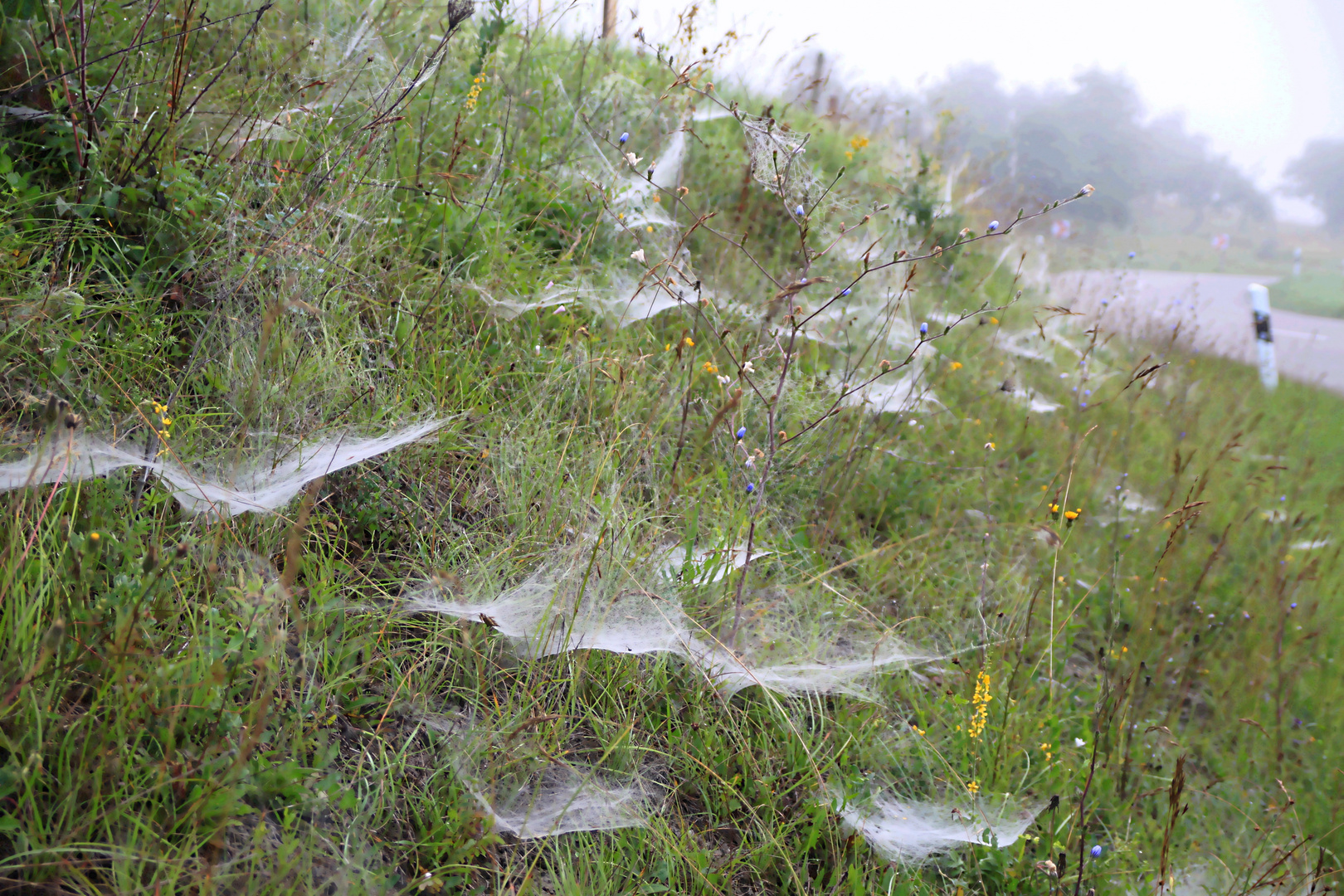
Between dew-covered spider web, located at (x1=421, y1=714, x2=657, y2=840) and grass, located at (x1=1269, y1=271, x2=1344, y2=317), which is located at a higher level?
dew-covered spider web, located at (x1=421, y1=714, x2=657, y2=840)

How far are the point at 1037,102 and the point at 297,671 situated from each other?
45858mm

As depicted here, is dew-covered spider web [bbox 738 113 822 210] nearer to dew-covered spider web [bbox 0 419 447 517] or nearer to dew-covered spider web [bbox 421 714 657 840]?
dew-covered spider web [bbox 0 419 447 517]

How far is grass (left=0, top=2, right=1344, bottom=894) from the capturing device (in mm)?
1301

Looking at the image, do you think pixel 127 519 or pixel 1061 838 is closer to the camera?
pixel 127 519

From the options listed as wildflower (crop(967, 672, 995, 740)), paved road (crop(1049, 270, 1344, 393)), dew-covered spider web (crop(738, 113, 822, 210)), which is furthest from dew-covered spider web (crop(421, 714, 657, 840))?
paved road (crop(1049, 270, 1344, 393))

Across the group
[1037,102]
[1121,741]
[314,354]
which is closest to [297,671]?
[314,354]

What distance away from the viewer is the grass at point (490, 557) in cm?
130

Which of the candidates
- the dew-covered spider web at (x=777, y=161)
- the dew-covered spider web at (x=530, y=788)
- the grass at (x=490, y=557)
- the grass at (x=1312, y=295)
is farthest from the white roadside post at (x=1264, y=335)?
the grass at (x=1312, y=295)

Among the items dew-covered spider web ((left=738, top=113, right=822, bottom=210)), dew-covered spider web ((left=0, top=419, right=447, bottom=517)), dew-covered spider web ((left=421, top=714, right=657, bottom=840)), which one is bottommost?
dew-covered spider web ((left=421, top=714, right=657, bottom=840))

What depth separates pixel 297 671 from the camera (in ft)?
5.05

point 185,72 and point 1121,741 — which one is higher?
point 185,72

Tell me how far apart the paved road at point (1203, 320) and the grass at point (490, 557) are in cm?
185

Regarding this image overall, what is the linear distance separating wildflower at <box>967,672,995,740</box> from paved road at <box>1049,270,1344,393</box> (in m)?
Answer: 2.50

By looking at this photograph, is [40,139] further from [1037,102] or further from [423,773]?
[1037,102]
